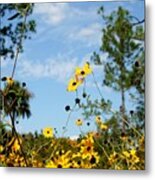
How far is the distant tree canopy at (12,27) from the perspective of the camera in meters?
2.08

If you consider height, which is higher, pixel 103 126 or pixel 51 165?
pixel 103 126

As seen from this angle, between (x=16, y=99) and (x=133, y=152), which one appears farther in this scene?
(x=16, y=99)

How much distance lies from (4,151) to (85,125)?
0.34 m

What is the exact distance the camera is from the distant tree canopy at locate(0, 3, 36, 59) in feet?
6.84

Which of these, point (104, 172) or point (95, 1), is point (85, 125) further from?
point (95, 1)

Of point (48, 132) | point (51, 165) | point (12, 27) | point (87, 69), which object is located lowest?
point (51, 165)

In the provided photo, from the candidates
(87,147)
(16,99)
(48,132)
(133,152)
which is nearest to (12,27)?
(16,99)

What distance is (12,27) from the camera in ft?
6.86

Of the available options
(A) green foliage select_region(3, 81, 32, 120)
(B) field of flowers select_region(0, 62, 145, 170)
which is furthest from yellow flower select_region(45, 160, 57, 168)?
(A) green foliage select_region(3, 81, 32, 120)

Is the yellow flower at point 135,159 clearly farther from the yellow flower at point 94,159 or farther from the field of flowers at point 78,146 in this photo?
the yellow flower at point 94,159

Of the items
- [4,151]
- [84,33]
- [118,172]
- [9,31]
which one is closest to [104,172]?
[118,172]

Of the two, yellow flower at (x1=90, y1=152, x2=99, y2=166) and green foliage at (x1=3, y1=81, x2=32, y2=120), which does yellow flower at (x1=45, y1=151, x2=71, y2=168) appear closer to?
yellow flower at (x1=90, y1=152, x2=99, y2=166)

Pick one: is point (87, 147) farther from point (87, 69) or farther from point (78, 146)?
point (87, 69)

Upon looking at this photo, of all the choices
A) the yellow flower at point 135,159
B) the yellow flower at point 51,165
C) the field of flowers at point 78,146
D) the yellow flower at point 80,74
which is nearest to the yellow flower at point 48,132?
the field of flowers at point 78,146
